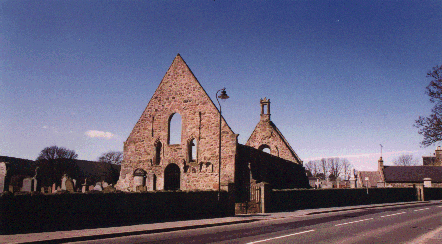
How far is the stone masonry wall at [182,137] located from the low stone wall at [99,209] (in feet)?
19.2

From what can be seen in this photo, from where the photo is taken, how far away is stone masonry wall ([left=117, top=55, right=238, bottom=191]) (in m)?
24.2

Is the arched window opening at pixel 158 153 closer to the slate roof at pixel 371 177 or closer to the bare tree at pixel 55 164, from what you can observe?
the bare tree at pixel 55 164

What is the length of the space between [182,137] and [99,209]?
12.4m

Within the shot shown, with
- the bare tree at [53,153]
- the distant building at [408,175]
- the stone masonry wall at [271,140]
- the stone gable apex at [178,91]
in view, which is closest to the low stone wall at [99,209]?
the stone gable apex at [178,91]

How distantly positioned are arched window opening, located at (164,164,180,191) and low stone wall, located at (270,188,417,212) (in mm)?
8355

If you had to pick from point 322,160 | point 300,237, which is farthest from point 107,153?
point 300,237

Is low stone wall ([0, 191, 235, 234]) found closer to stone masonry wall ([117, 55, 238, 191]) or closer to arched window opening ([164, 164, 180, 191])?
stone masonry wall ([117, 55, 238, 191])

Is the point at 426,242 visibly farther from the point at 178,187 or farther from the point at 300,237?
the point at 178,187

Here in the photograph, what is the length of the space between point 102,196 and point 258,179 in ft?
45.4

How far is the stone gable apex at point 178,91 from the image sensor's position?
25875 millimetres

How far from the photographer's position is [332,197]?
1140 inches

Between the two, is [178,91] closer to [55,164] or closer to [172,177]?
[172,177]

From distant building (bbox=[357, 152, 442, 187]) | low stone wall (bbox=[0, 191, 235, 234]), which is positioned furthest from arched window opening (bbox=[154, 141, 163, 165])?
distant building (bbox=[357, 152, 442, 187])

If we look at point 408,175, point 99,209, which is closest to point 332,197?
point 99,209
